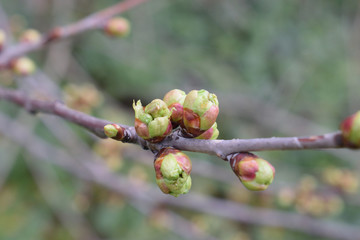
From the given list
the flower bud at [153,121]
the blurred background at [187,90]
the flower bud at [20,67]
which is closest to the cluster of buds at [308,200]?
the blurred background at [187,90]

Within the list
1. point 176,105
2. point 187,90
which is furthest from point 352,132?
point 187,90

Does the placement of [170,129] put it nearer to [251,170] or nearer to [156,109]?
[156,109]

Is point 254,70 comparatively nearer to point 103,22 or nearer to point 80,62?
point 80,62

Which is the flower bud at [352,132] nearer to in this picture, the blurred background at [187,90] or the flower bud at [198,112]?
the flower bud at [198,112]

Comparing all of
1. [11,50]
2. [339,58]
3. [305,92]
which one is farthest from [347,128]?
[339,58]

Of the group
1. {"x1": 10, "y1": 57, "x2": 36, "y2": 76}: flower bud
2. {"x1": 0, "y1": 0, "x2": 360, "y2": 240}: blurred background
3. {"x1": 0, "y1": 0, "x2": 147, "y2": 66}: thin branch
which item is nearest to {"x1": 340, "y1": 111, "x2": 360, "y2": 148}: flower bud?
{"x1": 0, "y1": 0, "x2": 147, "y2": 66}: thin branch

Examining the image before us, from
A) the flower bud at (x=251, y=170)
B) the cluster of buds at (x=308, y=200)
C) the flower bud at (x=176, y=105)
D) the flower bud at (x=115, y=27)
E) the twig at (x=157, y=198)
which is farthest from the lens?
the twig at (x=157, y=198)
